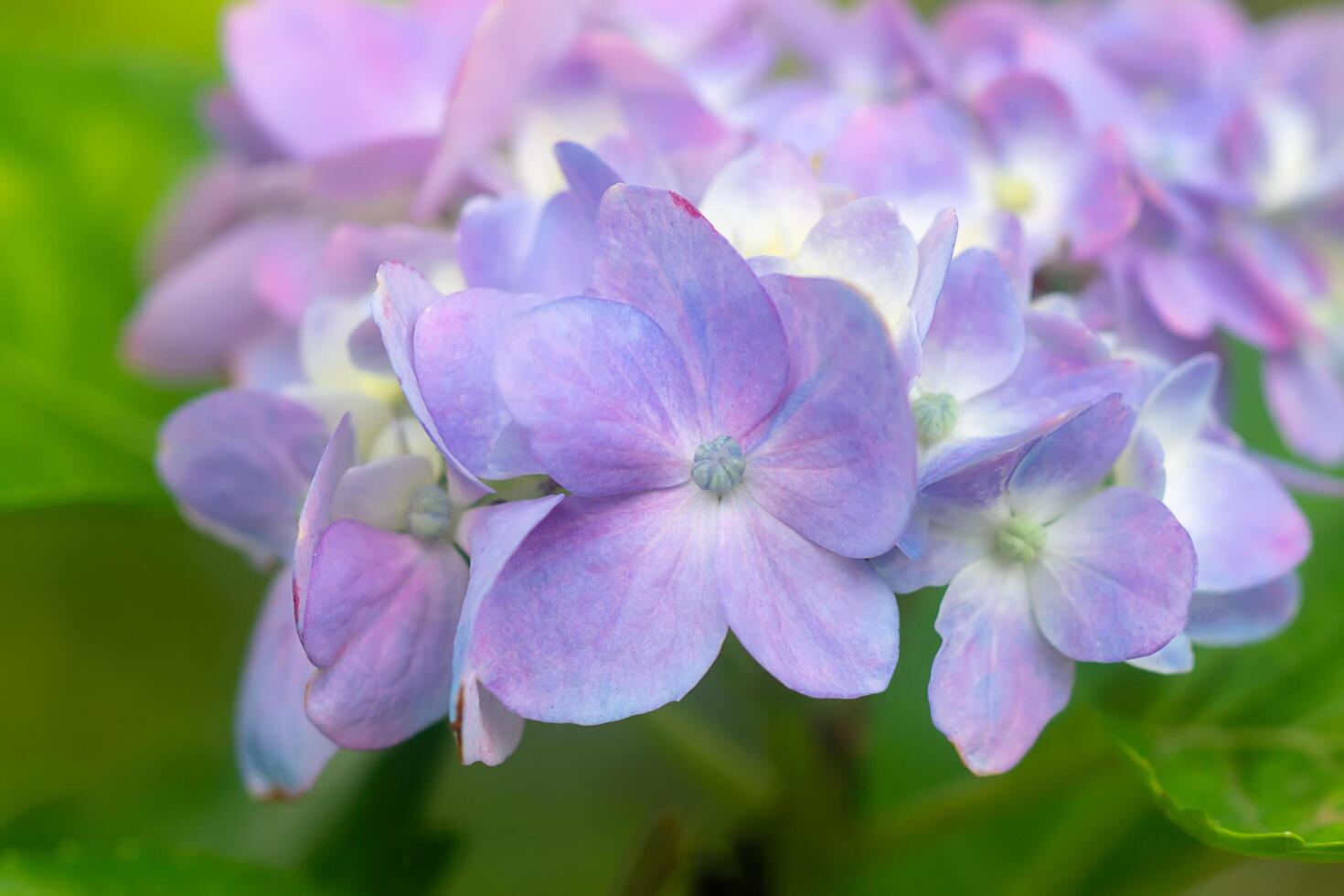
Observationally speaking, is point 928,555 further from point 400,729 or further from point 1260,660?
point 1260,660

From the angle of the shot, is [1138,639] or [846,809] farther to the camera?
[846,809]

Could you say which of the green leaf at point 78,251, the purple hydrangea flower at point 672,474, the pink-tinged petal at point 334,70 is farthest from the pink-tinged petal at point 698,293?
the green leaf at point 78,251

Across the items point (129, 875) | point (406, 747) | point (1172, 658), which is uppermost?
point (1172, 658)

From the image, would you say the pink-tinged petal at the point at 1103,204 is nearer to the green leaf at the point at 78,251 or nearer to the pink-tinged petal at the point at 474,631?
the pink-tinged petal at the point at 474,631

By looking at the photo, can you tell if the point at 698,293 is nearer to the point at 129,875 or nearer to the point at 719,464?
the point at 719,464

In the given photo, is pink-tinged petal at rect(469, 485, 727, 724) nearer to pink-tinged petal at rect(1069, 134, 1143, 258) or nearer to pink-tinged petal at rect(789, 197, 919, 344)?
pink-tinged petal at rect(789, 197, 919, 344)

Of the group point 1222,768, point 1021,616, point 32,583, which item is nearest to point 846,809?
point 1222,768

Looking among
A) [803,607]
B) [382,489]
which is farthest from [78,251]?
[803,607]
